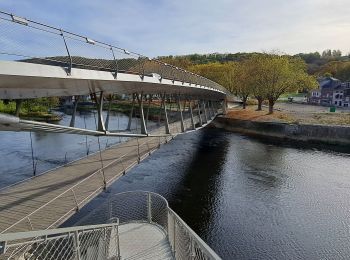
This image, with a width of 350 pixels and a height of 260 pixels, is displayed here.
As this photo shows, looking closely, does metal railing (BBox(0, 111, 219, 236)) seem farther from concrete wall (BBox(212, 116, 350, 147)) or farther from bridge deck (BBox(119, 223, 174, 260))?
concrete wall (BBox(212, 116, 350, 147))

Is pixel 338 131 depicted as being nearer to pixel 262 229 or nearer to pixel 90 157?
pixel 262 229

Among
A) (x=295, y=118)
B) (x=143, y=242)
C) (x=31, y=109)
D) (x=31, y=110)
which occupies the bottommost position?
(x=295, y=118)

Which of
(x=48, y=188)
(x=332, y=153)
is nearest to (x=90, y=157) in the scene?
(x=48, y=188)

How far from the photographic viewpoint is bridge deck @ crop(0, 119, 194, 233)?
13.5 metres

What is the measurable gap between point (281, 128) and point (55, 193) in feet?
157

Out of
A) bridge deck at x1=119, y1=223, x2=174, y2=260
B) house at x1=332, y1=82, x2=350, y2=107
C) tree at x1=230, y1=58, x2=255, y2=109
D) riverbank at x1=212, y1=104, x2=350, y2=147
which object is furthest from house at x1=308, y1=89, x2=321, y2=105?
bridge deck at x1=119, y1=223, x2=174, y2=260

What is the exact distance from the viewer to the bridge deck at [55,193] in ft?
44.3

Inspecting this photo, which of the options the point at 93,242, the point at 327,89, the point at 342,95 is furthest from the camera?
the point at 327,89

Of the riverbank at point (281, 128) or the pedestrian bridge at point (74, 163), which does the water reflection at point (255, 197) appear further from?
the riverbank at point (281, 128)

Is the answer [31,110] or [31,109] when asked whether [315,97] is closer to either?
[31,110]

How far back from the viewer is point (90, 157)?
24.1 meters

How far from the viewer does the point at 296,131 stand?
57375 mm

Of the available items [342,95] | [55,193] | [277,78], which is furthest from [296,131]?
[342,95]

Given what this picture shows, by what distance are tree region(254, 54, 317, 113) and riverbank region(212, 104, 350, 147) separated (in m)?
4.52
